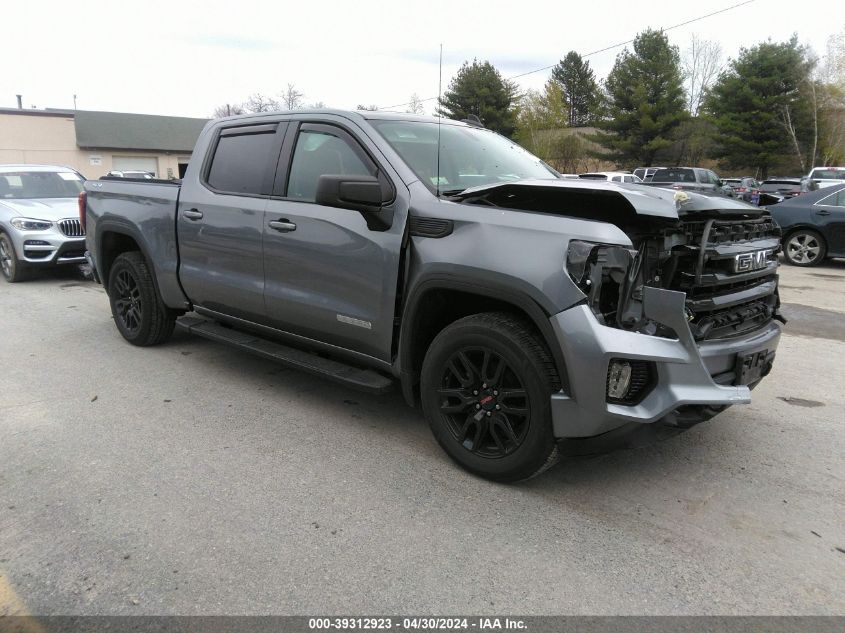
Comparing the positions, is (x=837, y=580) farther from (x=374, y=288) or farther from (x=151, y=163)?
(x=151, y=163)

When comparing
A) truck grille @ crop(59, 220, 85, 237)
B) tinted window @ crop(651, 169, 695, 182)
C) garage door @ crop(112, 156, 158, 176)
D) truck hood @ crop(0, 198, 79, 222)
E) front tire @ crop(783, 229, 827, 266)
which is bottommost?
front tire @ crop(783, 229, 827, 266)

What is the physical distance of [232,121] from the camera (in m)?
4.95

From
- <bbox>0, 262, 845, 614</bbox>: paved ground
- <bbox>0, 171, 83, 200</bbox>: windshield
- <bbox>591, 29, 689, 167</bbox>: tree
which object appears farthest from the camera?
<bbox>591, 29, 689, 167</bbox>: tree

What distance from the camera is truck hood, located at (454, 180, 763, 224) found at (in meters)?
2.94

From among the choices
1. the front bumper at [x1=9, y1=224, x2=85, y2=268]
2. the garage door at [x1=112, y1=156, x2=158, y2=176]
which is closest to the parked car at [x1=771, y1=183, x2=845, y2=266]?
the front bumper at [x1=9, y1=224, x2=85, y2=268]

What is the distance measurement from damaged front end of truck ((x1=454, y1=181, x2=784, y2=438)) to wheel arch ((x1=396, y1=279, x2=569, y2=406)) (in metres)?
0.14

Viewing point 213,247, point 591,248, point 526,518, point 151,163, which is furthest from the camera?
point 151,163

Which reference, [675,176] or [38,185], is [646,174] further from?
[38,185]

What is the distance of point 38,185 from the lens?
10.8 metres

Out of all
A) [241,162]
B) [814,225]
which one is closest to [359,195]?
[241,162]

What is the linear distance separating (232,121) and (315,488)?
3.07 m

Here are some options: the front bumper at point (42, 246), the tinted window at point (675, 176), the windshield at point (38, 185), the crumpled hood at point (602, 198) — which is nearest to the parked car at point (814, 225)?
the crumpled hood at point (602, 198)

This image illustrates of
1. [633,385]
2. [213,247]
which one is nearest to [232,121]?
[213,247]

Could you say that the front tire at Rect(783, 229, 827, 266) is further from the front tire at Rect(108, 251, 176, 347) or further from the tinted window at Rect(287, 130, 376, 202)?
the front tire at Rect(108, 251, 176, 347)
